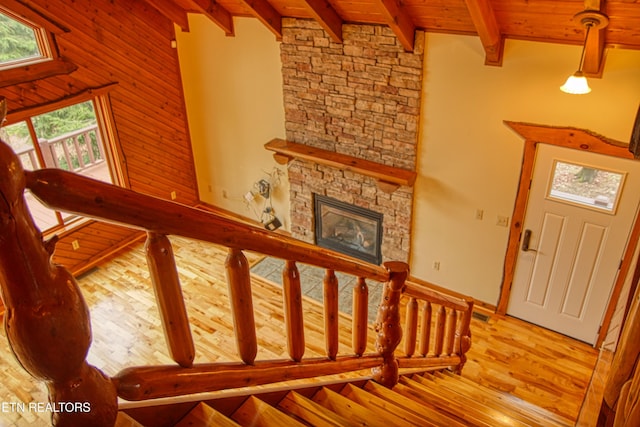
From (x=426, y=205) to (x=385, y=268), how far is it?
10.1 feet

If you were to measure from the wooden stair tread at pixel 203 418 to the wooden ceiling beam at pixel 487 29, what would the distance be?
318 cm

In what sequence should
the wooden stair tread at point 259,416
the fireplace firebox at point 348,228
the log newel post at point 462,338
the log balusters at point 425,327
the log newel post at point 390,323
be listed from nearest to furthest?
the wooden stair tread at point 259,416
the log newel post at point 390,323
the log balusters at point 425,327
the log newel post at point 462,338
the fireplace firebox at point 348,228

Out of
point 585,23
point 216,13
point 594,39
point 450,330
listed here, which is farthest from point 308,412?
point 216,13

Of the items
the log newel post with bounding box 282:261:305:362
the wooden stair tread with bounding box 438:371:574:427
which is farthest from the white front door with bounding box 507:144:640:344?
the log newel post with bounding box 282:261:305:362

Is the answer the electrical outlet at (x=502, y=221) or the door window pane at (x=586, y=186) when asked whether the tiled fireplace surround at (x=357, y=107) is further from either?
the door window pane at (x=586, y=186)

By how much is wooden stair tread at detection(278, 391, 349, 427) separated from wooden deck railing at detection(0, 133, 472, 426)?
10 centimetres

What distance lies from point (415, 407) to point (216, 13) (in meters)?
4.95

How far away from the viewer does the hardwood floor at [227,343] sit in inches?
159

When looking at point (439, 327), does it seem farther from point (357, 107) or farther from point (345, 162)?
point (357, 107)

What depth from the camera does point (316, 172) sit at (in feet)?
18.6

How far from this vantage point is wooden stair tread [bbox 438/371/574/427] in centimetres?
321

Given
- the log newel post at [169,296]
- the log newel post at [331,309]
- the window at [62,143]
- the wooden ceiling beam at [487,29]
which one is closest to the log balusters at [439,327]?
the log newel post at [331,309]

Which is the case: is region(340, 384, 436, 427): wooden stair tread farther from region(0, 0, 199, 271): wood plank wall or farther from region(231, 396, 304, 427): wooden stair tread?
region(0, 0, 199, 271): wood plank wall

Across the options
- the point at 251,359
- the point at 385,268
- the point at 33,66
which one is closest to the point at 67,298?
the point at 251,359
